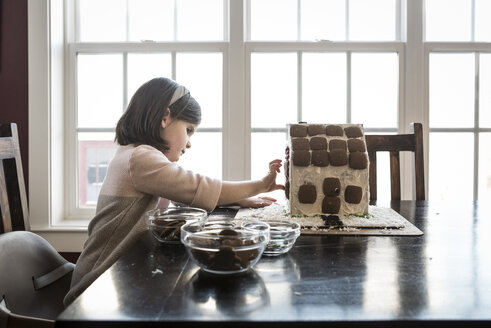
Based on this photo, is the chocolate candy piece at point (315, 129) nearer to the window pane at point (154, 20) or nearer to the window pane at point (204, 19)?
the window pane at point (204, 19)

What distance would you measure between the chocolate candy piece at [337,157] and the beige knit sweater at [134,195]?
1.08ft

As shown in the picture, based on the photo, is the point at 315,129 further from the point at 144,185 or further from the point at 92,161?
the point at 92,161

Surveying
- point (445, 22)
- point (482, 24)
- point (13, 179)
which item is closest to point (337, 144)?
point (13, 179)

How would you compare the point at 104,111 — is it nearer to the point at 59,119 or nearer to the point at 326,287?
the point at 59,119

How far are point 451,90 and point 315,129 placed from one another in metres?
1.39

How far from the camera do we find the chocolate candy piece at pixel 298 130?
1.25 m

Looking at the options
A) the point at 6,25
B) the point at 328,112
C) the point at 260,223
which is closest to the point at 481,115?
the point at 328,112

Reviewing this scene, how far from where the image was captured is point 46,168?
221cm

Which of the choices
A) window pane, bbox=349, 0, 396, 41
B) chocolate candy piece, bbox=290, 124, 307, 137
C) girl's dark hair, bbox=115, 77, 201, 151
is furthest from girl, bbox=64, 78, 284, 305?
window pane, bbox=349, 0, 396, 41

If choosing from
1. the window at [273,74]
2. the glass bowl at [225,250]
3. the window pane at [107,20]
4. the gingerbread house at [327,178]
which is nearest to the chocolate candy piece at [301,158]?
the gingerbread house at [327,178]

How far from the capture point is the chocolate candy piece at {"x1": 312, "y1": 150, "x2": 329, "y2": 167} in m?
1.20

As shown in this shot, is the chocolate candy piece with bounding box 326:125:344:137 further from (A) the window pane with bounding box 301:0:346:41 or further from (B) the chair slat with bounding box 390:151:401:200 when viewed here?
(A) the window pane with bounding box 301:0:346:41

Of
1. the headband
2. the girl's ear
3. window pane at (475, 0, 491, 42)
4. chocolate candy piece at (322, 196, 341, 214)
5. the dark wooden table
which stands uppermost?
window pane at (475, 0, 491, 42)

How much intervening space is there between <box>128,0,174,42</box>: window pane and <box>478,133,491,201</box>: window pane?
5.68ft
